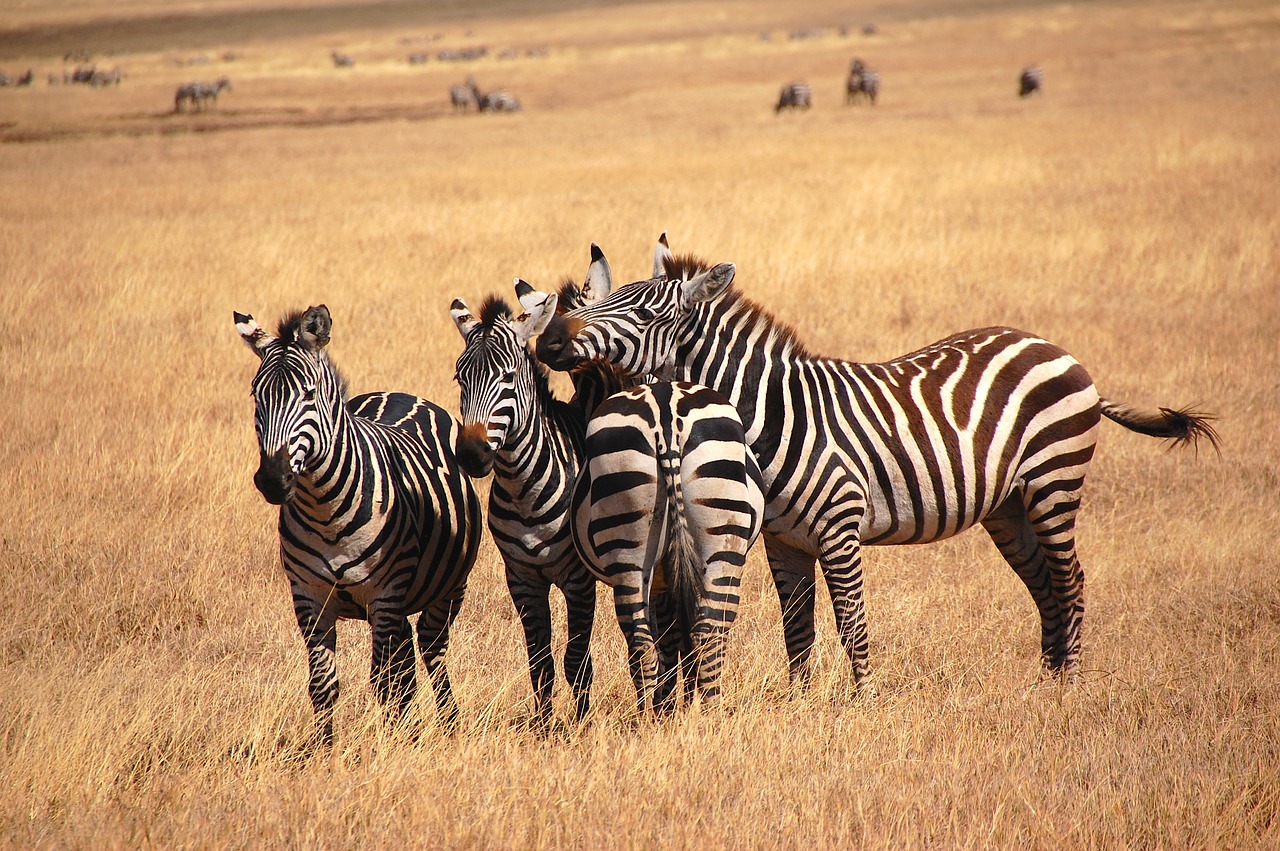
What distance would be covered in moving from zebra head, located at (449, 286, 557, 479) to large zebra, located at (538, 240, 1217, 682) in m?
0.15

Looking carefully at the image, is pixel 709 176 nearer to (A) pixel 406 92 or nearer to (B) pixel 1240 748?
(B) pixel 1240 748

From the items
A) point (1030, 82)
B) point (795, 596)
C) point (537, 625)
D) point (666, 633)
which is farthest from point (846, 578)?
point (1030, 82)

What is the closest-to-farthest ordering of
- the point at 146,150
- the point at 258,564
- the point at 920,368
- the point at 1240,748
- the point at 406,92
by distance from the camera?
the point at 1240,748 < the point at 920,368 < the point at 258,564 < the point at 146,150 < the point at 406,92

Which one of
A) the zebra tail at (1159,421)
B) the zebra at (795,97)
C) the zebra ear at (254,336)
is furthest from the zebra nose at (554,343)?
the zebra at (795,97)

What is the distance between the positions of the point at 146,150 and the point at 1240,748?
1099 inches

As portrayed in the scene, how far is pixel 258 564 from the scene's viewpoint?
670 centimetres

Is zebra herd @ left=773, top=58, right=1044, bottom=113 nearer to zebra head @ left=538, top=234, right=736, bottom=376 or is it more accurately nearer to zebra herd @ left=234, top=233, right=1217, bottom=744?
zebra herd @ left=234, top=233, right=1217, bottom=744

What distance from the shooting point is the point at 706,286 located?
16.1ft

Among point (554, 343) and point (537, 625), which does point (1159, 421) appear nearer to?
point (554, 343)

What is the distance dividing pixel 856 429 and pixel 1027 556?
1.37 m

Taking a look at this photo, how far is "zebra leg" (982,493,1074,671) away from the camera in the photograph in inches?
221

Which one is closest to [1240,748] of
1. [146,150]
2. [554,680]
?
[554,680]

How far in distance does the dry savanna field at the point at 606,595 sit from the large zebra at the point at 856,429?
534mm

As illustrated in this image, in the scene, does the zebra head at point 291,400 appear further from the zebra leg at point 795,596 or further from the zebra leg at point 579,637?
the zebra leg at point 795,596
